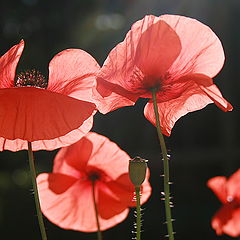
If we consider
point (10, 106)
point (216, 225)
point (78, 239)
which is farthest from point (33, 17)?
point (10, 106)

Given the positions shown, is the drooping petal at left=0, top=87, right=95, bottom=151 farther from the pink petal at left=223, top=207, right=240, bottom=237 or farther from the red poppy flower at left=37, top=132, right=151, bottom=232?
the pink petal at left=223, top=207, right=240, bottom=237

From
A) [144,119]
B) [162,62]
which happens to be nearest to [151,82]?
[162,62]

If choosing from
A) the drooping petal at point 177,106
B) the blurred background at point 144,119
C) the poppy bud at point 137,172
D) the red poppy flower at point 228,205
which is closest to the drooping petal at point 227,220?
the red poppy flower at point 228,205

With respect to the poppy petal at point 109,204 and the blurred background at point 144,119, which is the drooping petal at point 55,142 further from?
the blurred background at point 144,119

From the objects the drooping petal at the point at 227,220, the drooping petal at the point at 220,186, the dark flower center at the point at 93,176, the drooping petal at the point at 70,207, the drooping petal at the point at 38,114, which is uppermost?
the drooping petal at the point at 38,114

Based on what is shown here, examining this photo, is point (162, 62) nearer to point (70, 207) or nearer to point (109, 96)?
point (109, 96)

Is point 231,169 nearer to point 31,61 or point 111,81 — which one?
point 31,61
